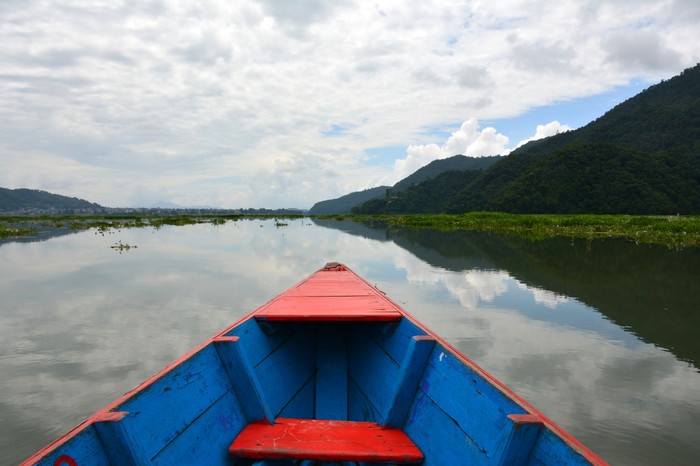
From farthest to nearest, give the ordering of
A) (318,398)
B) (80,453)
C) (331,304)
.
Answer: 1. (331,304)
2. (318,398)
3. (80,453)

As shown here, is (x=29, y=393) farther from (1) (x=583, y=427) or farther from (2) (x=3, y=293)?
(2) (x=3, y=293)

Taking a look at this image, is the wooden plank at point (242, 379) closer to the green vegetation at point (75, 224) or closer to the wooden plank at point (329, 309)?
the wooden plank at point (329, 309)

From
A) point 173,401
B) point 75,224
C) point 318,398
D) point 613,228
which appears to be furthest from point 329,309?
point 75,224

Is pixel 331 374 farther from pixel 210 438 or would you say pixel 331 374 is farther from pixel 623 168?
pixel 623 168

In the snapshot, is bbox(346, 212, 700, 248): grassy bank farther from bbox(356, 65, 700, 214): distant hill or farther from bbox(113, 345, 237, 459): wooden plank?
bbox(113, 345, 237, 459): wooden plank

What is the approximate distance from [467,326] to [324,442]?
6.40m

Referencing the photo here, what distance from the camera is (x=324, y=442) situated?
3.09 m

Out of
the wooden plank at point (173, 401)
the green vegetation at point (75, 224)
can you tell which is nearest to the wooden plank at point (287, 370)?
the wooden plank at point (173, 401)

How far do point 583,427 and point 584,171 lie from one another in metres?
75.7

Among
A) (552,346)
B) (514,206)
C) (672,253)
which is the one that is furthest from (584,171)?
(552,346)

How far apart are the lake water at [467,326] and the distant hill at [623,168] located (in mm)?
51508

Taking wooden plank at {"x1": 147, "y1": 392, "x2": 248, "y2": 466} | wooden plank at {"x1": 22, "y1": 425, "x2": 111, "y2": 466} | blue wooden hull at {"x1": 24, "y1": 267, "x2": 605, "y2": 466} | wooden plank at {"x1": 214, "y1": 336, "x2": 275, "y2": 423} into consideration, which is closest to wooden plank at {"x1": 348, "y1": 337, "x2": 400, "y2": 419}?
blue wooden hull at {"x1": 24, "y1": 267, "x2": 605, "y2": 466}

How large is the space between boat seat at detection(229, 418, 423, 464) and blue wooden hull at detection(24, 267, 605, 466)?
0.23ft

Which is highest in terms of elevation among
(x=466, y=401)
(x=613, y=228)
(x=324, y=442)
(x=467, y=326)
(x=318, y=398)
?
(x=466, y=401)
